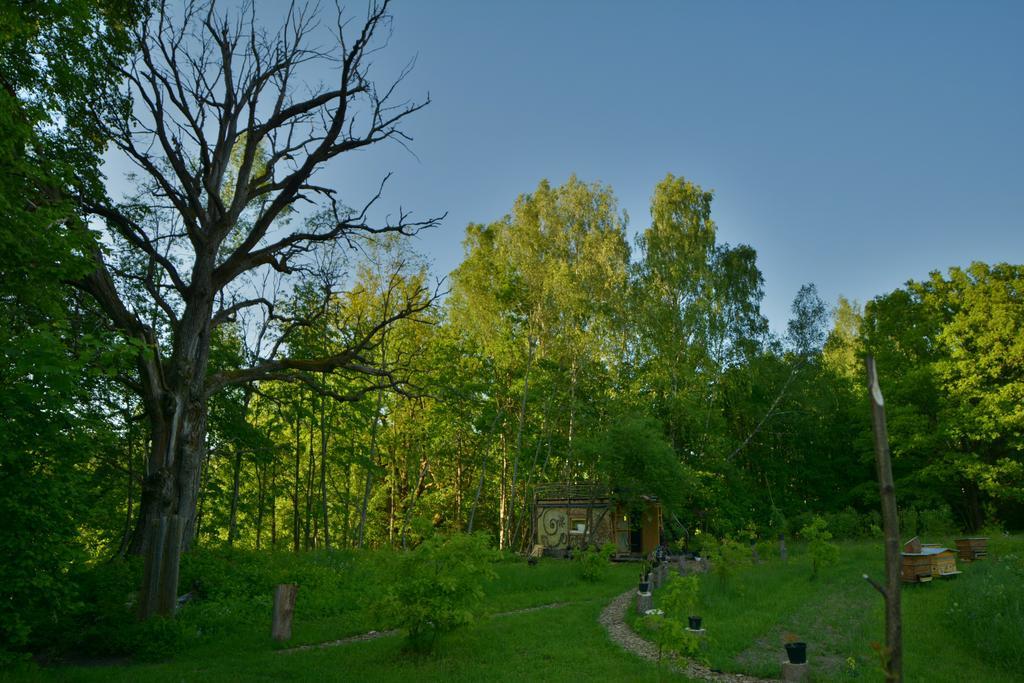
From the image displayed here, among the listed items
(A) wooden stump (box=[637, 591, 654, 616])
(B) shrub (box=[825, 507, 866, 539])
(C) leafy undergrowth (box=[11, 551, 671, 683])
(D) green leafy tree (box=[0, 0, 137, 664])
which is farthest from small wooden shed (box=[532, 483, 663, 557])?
(D) green leafy tree (box=[0, 0, 137, 664])

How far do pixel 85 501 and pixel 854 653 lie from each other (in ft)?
36.1

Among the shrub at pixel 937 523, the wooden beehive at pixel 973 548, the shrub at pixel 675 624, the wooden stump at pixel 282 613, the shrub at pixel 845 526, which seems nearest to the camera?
the shrub at pixel 675 624

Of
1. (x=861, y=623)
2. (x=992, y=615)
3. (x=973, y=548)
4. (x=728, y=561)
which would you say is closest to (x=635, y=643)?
(x=861, y=623)

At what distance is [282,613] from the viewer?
11414 millimetres

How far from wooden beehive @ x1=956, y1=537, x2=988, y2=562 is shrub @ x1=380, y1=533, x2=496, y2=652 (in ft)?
49.6

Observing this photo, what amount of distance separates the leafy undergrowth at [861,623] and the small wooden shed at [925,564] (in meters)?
0.27

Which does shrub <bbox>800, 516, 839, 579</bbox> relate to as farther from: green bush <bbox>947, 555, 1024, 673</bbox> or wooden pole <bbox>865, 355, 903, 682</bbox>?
wooden pole <bbox>865, 355, 903, 682</bbox>

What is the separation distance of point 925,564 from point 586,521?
44.8 feet

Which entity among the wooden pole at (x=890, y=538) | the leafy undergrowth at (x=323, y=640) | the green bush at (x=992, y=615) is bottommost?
the leafy undergrowth at (x=323, y=640)

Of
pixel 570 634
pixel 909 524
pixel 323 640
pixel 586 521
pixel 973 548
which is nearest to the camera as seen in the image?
pixel 570 634

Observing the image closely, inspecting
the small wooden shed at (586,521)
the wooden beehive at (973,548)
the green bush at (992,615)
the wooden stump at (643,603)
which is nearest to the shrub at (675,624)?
the wooden stump at (643,603)

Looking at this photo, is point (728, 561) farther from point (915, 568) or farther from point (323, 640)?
point (323, 640)

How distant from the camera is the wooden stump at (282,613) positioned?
37.2 feet

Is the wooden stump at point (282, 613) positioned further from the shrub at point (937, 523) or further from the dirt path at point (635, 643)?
the shrub at point (937, 523)
